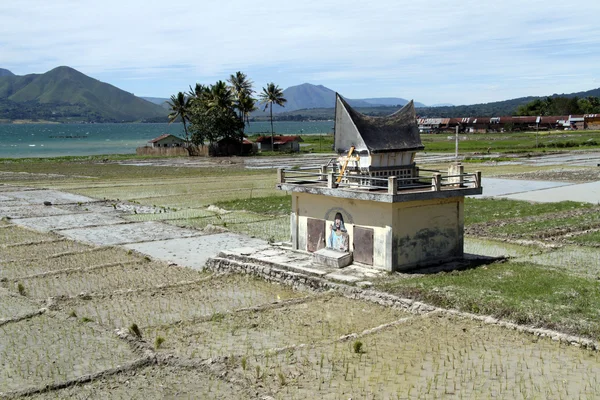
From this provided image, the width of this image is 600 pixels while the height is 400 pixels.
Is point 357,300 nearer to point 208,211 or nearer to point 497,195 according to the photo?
point 208,211

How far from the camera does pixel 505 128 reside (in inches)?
5285

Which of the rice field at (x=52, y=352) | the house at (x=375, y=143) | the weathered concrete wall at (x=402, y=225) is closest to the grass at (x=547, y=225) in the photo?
the weathered concrete wall at (x=402, y=225)

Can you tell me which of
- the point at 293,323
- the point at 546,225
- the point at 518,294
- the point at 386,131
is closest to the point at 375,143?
the point at 386,131

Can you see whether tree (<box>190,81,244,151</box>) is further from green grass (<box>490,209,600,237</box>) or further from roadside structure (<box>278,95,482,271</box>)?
roadside structure (<box>278,95,482,271</box>)

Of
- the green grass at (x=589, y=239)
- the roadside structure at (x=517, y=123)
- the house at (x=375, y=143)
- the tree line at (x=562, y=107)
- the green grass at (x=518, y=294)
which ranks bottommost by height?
the green grass at (x=518, y=294)

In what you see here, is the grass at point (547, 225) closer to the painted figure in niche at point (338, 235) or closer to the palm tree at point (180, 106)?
the painted figure in niche at point (338, 235)

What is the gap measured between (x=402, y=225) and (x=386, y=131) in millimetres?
3457

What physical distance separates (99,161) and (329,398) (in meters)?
73.1

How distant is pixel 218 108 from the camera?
82.4m

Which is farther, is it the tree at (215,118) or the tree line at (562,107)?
the tree line at (562,107)

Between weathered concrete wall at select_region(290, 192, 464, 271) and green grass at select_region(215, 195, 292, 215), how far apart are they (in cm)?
1247

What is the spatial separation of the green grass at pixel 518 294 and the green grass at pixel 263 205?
16.0m

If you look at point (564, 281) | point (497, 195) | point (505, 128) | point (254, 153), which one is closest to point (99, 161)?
point (254, 153)

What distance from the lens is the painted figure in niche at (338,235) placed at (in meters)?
21.2
